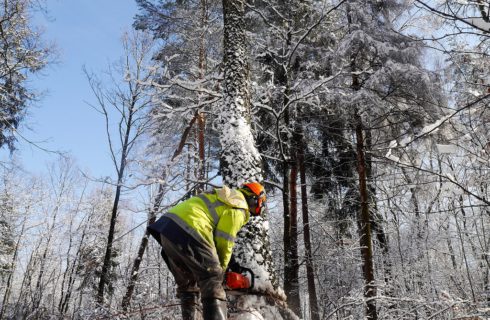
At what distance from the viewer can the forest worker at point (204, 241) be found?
11.4 ft

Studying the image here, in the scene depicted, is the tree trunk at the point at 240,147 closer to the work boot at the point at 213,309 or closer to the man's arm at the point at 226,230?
the man's arm at the point at 226,230

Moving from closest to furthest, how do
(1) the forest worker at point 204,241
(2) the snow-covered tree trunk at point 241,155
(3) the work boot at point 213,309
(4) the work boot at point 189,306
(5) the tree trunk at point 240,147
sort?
(3) the work boot at point 213,309 < (1) the forest worker at point 204,241 < (4) the work boot at point 189,306 < (2) the snow-covered tree trunk at point 241,155 < (5) the tree trunk at point 240,147

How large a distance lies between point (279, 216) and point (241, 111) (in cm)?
1446

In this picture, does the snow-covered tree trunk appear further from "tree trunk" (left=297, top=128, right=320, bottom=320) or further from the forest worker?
"tree trunk" (left=297, top=128, right=320, bottom=320)

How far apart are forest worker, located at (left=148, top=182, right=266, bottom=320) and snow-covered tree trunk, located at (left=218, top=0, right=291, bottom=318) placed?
2.15 feet

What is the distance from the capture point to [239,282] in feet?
13.0

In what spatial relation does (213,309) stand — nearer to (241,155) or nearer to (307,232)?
(241,155)

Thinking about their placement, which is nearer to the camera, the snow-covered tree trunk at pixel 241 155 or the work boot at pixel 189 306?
the work boot at pixel 189 306

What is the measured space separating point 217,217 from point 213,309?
0.86 meters

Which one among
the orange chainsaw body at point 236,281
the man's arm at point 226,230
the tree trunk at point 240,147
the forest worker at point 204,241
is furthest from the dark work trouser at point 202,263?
the tree trunk at point 240,147

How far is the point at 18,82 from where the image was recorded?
12414mm

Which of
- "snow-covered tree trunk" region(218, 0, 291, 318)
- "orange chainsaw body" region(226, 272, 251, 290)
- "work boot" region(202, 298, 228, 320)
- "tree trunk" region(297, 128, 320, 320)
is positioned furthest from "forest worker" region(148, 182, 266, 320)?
"tree trunk" region(297, 128, 320, 320)

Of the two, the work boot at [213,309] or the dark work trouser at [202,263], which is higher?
the dark work trouser at [202,263]

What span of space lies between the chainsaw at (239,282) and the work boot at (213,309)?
1.76ft
